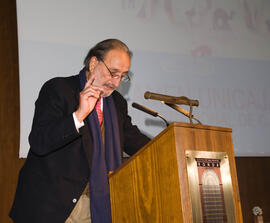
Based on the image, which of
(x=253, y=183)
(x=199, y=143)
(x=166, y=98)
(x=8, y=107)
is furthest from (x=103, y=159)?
(x=253, y=183)

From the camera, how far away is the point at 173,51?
A: 3.01 m

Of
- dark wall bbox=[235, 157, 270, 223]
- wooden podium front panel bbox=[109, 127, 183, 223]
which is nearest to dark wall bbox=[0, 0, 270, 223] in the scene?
wooden podium front panel bbox=[109, 127, 183, 223]

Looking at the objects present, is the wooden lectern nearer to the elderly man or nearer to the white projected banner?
the elderly man

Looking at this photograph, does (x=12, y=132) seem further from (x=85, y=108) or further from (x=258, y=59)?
(x=258, y=59)

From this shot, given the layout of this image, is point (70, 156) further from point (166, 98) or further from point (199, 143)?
point (199, 143)

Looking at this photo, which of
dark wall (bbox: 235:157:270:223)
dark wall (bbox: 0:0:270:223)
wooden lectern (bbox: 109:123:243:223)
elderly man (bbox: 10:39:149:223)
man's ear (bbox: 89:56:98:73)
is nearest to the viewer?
wooden lectern (bbox: 109:123:243:223)

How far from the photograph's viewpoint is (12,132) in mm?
2480

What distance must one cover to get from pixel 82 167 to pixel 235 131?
181 centimetres

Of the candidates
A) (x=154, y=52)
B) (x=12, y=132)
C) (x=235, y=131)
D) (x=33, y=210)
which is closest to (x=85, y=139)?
(x=33, y=210)

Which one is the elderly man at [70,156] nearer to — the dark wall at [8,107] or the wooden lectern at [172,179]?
the wooden lectern at [172,179]

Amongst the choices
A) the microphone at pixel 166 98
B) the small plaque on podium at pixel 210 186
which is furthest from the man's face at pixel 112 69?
the small plaque on podium at pixel 210 186

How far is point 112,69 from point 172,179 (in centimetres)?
88

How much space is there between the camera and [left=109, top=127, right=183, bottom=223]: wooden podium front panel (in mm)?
1153

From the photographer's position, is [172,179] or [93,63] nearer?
[172,179]
